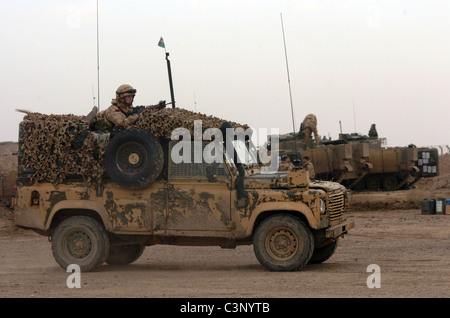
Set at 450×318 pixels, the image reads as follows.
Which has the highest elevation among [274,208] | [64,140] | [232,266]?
[64,140]

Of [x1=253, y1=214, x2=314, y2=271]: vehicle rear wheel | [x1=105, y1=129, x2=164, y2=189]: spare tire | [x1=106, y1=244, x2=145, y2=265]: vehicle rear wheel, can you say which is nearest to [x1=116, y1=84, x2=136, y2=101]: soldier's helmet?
[x1=105, y1=129, x2=164, y2=189]: spare tire

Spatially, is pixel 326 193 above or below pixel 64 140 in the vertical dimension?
below

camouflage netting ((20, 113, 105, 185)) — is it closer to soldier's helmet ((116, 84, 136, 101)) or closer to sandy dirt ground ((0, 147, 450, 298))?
soldier's helmet ((116, 84, 136, 101))

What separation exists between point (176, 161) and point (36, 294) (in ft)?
10.3

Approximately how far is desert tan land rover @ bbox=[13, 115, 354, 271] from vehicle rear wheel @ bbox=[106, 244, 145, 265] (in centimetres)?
84

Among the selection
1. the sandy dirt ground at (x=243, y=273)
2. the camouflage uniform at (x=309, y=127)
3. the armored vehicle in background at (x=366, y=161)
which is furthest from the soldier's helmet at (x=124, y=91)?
the camouflage uniform at (x=309, y=127)

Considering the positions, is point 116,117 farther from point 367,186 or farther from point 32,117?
point 367,186

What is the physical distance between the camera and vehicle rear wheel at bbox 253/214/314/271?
11.6 m

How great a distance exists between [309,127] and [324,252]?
19633 mm

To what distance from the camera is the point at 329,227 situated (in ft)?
38.9

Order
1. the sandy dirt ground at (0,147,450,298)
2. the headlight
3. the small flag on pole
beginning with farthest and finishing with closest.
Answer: the small flag on pole < the headlight < the sandy dirt ground at (0,147,450,298)

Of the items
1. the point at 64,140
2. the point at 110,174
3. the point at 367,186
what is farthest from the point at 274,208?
the point at 367,186

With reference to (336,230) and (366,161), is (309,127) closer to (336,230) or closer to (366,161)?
(366,161)

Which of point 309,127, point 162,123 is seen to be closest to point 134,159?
point 162,123
